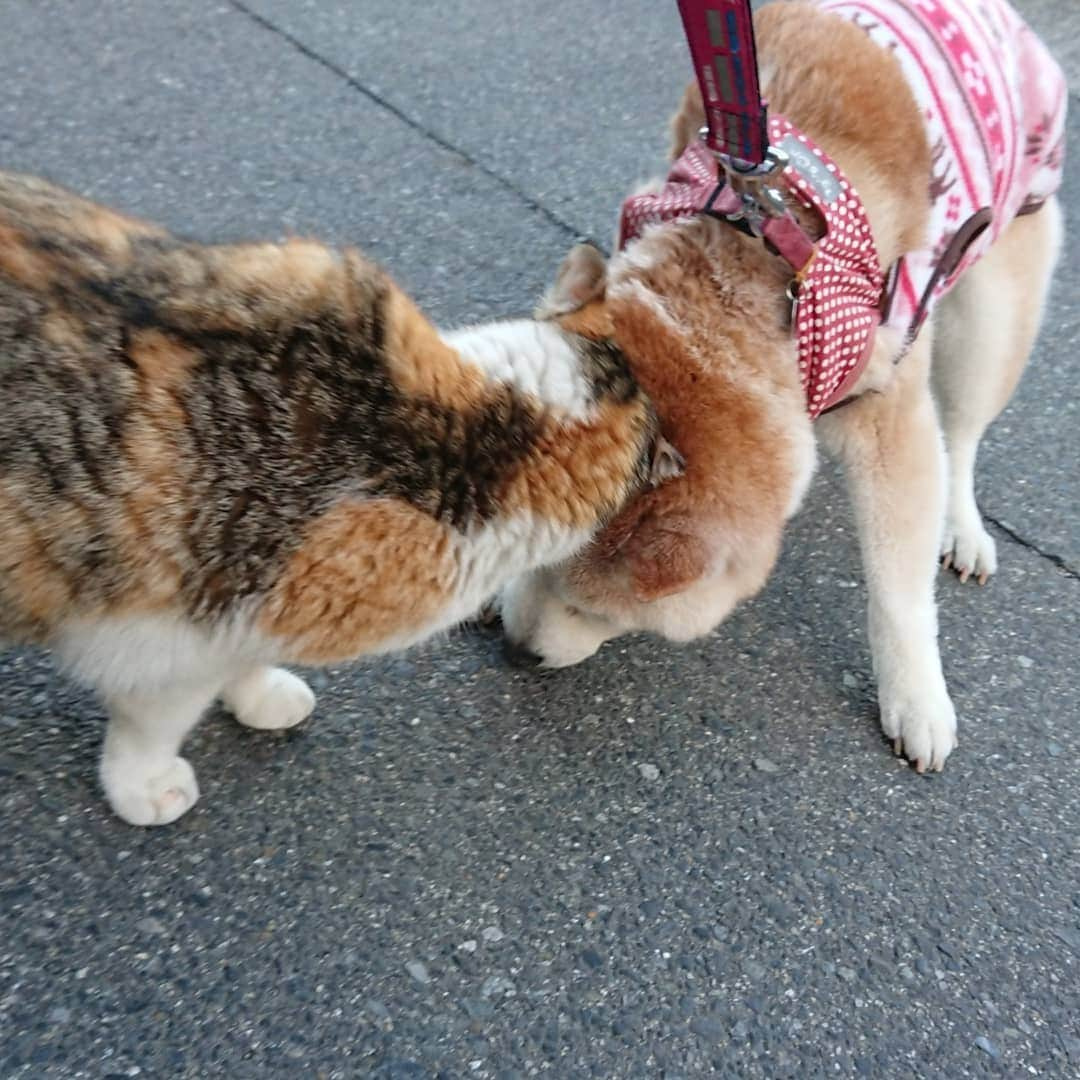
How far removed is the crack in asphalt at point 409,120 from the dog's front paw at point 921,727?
219cm

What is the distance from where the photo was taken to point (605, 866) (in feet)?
7.50

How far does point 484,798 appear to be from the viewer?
7.76ft

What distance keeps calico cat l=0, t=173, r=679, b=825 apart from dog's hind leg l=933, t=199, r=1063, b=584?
1416 millimetres

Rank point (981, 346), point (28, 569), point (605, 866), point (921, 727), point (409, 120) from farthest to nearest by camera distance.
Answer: point (409, 120) < point (981, 346) < point (921, 727) < point (605, 866) < point (28, 569)

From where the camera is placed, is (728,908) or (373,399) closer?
(373,399)

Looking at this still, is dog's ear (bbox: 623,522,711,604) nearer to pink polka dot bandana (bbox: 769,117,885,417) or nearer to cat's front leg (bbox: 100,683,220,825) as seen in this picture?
pink polka dot bandana (bbox: 769,117,885,417)

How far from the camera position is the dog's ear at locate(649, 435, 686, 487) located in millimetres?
1938

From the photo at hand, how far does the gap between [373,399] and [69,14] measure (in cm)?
420

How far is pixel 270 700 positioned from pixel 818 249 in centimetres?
143

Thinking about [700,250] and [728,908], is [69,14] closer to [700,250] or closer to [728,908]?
[700,250]

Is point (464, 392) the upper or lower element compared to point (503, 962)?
upper

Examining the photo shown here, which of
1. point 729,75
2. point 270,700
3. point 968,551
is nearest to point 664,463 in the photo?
point 729,75

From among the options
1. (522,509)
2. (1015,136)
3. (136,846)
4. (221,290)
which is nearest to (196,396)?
(221,290)

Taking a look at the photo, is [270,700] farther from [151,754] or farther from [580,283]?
[580,283]
